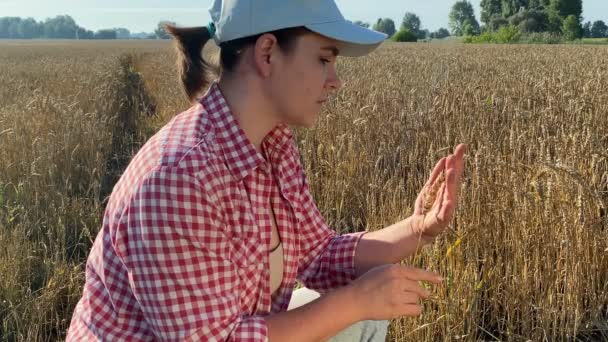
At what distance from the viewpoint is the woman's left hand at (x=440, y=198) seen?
1.61m

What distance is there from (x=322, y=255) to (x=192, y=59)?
63 cm

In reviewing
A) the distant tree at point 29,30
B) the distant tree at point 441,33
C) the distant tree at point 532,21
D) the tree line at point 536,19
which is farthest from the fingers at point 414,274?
the distant tree at point 29,30

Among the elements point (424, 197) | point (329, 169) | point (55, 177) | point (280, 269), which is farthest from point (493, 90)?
point (280, 269)

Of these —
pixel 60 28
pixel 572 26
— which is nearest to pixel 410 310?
pixel 572 26

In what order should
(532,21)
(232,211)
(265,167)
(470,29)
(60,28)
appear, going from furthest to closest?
(60,28) → (470,29) → (532,21) → (265,167) → (232,211)

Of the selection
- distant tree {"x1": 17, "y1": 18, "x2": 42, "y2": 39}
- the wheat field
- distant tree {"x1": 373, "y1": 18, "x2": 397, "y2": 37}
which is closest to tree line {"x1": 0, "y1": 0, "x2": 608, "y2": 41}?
distant tree {"x1": 373, "y1": 18, "x2": 397, "y2": 37}

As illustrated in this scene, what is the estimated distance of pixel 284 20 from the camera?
51.7 inches

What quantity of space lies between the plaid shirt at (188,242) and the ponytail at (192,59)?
118mm

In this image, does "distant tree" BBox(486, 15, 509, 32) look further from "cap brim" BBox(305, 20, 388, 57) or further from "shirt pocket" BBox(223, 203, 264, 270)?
"shirt pocket" BBox(223, 203, 264, 270)

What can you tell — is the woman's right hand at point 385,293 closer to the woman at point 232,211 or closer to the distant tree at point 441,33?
the woman at point 232,211

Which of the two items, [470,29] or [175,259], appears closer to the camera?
[175,259]

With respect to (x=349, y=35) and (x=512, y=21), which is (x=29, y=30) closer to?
(x=512, y=21)

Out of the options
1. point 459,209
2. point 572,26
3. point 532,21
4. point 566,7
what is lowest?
point 459,209

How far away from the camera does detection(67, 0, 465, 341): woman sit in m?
1.17
